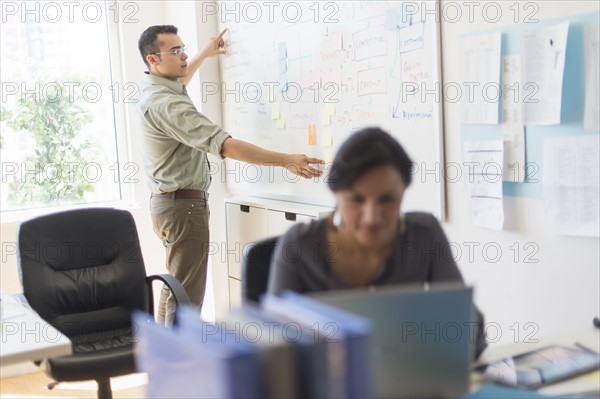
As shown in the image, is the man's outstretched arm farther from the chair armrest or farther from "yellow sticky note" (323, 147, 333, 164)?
the chair armrest

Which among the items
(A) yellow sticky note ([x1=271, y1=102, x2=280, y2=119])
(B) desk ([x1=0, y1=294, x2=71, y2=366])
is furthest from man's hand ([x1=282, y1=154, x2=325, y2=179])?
(B) desk ([x1=0, y1=294, x2=71, y2=366])

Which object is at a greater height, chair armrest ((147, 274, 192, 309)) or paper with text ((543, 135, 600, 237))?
paper with text ((543, 135, 600, 237))

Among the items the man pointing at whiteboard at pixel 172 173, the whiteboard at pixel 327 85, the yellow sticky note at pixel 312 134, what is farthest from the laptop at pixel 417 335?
the man pointing at whiteboard at pixel 172 173

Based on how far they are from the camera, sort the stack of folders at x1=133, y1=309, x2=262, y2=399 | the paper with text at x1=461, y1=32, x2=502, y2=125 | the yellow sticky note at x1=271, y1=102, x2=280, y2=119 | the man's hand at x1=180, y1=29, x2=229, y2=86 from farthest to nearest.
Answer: the man's hand at x1=180, y1=29, x2=229, y2=86 → the yellow sticky note at x1=271, y1=102, x2=280, y2=119 → the paper with text at x1=461, y1=32, x2=502, y2=125 → the stack of folders at x1=133, y1=309, x2=262, y2=399

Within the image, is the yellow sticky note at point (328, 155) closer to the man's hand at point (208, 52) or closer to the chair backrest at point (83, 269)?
the chair backrest at point (83, 269)

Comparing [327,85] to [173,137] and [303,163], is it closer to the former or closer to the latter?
[303,163]

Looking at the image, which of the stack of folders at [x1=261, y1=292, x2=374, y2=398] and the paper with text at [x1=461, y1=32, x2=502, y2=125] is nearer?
the stack of folders at [x1=261, y1=292, x2=374, y2=398]

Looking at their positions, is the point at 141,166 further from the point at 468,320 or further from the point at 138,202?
the point at 468,320

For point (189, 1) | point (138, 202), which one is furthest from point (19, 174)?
point (189, 1)

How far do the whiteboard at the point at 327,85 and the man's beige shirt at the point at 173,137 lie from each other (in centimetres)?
40

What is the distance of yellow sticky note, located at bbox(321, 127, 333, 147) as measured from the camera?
11.1ft

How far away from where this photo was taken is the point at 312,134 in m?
3.51

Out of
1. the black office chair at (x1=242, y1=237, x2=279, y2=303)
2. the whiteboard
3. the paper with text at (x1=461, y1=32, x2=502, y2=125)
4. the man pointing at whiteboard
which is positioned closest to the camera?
the black office chair at (x1=242, y1=237, x2=279, y2=303)

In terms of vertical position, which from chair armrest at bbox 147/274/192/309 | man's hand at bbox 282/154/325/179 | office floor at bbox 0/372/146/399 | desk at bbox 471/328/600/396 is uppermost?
man's hand at bbox 282/154/325/179
